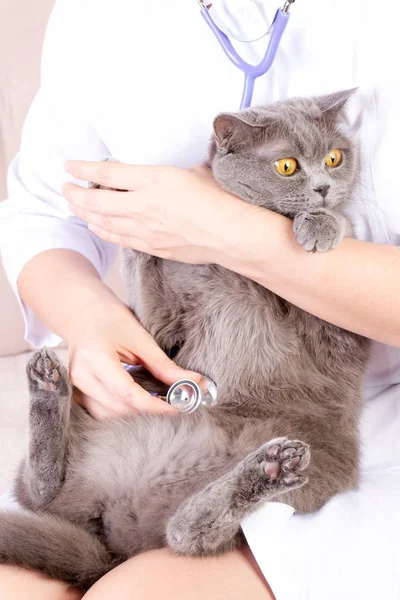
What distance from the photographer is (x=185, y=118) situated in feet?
4.55

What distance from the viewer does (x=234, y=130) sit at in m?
1.19

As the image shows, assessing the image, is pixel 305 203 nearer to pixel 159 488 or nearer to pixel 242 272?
pixel 242 272

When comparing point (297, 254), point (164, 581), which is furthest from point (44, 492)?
point (297, 254)

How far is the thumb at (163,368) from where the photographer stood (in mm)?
1232

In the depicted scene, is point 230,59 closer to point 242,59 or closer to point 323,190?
point 242,59

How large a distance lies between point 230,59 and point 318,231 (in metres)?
0.37

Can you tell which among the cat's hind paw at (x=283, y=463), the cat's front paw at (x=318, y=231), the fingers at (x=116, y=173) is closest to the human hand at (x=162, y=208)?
the fingers at (x=116, y=173)

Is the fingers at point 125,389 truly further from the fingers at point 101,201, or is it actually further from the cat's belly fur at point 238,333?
the fingers at point 101,201

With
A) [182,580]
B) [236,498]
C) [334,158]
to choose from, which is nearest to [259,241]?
[334,158]

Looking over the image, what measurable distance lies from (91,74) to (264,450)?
0.84 meters

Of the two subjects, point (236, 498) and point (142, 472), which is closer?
point (236, 498)

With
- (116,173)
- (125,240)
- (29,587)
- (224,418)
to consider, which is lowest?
(29,587)

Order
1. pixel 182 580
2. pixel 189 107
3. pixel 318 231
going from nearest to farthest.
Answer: pixel 182 580 < pixel 318 231 < pixel 189 107

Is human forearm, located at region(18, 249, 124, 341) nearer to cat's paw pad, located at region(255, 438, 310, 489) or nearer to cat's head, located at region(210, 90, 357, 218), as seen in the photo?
cat's head, located at region(210, 90, 357, 218)
